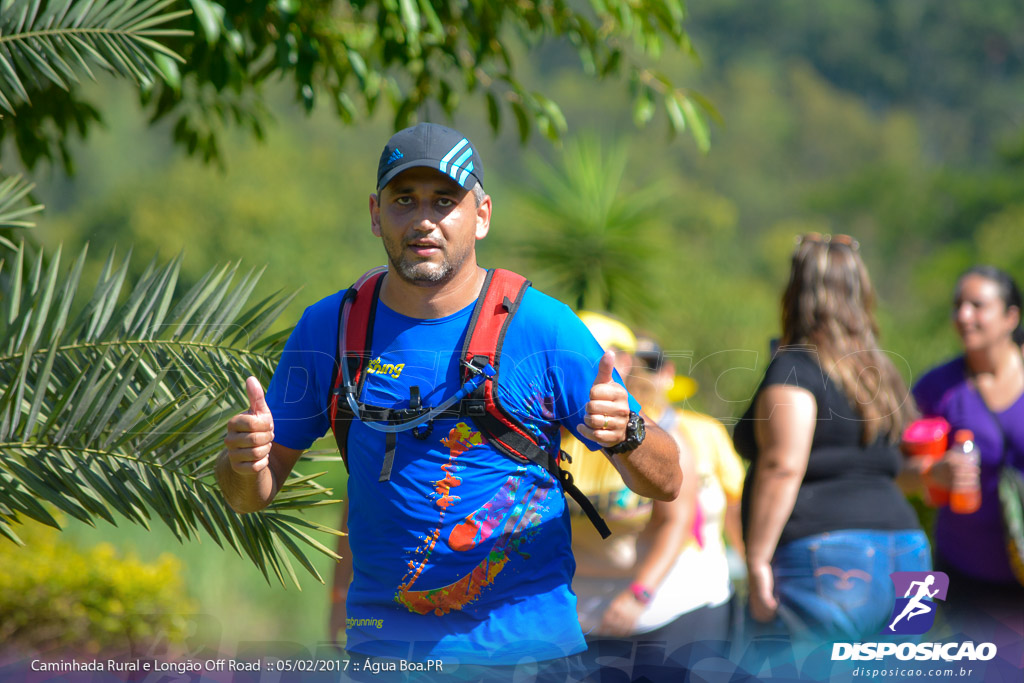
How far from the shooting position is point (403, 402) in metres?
2.10

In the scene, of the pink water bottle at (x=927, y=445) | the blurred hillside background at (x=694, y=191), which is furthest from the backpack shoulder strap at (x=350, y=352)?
the pink water bottle at (x=927, y=445)

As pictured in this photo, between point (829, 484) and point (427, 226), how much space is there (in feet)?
5.35

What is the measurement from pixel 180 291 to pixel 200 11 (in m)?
0.81

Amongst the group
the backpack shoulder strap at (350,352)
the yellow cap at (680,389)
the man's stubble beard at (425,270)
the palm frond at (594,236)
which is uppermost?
the palm frond at (594,236)

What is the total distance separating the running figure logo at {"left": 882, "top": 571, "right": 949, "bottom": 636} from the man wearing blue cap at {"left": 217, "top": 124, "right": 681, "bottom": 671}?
1230 millimetres

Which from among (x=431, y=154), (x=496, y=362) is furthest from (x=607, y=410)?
(x=431, y=154)

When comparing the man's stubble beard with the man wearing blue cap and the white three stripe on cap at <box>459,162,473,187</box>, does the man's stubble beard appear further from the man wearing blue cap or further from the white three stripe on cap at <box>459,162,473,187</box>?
the white three stripe on cap at <box>459,162,473,187</box>

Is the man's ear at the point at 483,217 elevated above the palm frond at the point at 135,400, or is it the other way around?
the man's ear at the point at 483,217

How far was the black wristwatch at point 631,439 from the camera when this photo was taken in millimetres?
1980

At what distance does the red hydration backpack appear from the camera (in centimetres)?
207

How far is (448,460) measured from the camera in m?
2.09

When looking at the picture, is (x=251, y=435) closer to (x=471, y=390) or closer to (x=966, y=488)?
(x=471, y=390)

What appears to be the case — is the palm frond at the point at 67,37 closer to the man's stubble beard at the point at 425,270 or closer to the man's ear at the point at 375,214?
the man's ear at the point at 375,214

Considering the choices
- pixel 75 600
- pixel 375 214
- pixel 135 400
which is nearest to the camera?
pixel 375 214
